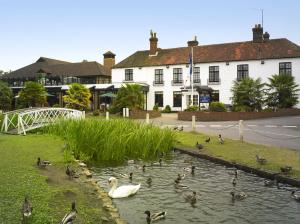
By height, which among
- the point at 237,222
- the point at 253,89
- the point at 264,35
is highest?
the point at 264,35

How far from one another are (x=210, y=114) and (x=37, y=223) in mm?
32210

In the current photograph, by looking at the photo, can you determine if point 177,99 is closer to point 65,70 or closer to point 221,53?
point 221,53

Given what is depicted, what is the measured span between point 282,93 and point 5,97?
39477 mm

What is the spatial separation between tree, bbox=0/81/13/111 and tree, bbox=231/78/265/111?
35.3 meters

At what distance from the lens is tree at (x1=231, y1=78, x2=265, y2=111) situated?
42531mm

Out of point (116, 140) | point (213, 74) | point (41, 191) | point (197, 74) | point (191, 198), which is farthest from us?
point (197, 74)

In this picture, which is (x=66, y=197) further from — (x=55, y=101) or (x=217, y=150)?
(x=55, y=101)

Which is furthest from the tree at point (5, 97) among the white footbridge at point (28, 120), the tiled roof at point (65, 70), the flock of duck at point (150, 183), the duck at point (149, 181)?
the duck at point (149, 181)

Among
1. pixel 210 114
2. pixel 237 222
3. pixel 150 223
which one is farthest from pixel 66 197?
pixel 210 114

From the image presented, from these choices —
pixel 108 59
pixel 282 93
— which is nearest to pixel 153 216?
pixel 282 93

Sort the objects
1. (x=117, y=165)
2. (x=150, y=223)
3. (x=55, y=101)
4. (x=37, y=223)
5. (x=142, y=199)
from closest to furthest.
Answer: (x=37, y=223) < (x=150, y=223) < (x=142, y=199) < (x=117, y=165) < (x=55, y=101)

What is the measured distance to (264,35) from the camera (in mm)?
53344

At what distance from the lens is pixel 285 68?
1914 inches

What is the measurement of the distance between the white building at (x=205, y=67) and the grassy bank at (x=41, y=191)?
3605 centimetres
